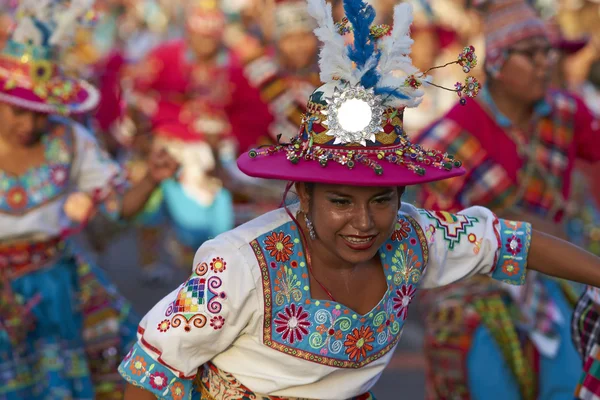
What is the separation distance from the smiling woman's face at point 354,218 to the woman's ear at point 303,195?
2.1 inches

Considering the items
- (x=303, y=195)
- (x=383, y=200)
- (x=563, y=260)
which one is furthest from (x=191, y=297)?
(x=563, y=260)

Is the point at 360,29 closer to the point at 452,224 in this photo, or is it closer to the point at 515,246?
the point at 452,224

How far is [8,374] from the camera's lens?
4.87 m

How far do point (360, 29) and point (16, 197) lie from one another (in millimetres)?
2358

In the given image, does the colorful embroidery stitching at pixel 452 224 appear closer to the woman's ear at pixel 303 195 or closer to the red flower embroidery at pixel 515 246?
the red flower embroidery at pixel 515 246

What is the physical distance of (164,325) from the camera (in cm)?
306

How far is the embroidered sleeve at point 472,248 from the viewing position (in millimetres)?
3465

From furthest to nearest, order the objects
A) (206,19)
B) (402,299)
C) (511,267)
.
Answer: (206,19)
(511,267)
(402,299)

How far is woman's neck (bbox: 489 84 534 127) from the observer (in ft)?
17.0

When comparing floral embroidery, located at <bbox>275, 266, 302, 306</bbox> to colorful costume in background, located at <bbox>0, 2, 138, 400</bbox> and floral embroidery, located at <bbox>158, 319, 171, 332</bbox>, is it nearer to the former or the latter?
floral embroidery, located at <bbox>158, 319, 171, 332</bbox>

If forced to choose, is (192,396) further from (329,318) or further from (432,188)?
(432,188)

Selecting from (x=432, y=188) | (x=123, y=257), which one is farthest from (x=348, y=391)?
(x=123, y=257)

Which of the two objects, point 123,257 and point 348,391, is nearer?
point 348,391

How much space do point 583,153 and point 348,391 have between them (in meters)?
2.55
